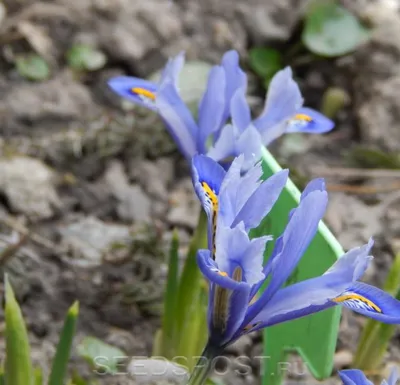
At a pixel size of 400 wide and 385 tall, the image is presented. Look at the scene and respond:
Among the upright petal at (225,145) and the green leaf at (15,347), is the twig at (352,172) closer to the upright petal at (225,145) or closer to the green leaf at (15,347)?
the upright petal at (225,145)

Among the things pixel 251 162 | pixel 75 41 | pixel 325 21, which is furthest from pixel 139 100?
pixel 325 21

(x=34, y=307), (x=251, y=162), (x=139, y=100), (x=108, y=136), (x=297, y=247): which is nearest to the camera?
(x=297, y=247)

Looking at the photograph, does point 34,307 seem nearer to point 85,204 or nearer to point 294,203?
point 85,204

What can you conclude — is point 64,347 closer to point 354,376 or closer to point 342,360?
point 354,376

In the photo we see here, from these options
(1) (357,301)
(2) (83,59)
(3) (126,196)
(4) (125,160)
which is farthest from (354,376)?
(2) (83,59)

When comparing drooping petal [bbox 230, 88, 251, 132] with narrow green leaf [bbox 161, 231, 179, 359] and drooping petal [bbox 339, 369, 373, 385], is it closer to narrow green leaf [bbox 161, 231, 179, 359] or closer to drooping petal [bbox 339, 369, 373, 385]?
narrow green leaf [bbox 161, 231, 179, 359]

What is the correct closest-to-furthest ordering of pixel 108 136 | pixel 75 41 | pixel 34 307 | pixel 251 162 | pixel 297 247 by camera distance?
pixel 297 247, pixel 251 162, pixel 34 307, pixel 108 136, pixel 75 41

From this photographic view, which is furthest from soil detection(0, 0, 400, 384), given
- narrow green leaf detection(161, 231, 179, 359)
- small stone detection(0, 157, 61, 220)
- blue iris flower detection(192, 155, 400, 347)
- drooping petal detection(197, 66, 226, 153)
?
blue iris flower detection(192, 155, 400, 347)

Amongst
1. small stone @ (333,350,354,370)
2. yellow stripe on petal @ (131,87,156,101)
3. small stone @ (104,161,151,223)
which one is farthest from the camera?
small stone @ (104,161,151,223)
